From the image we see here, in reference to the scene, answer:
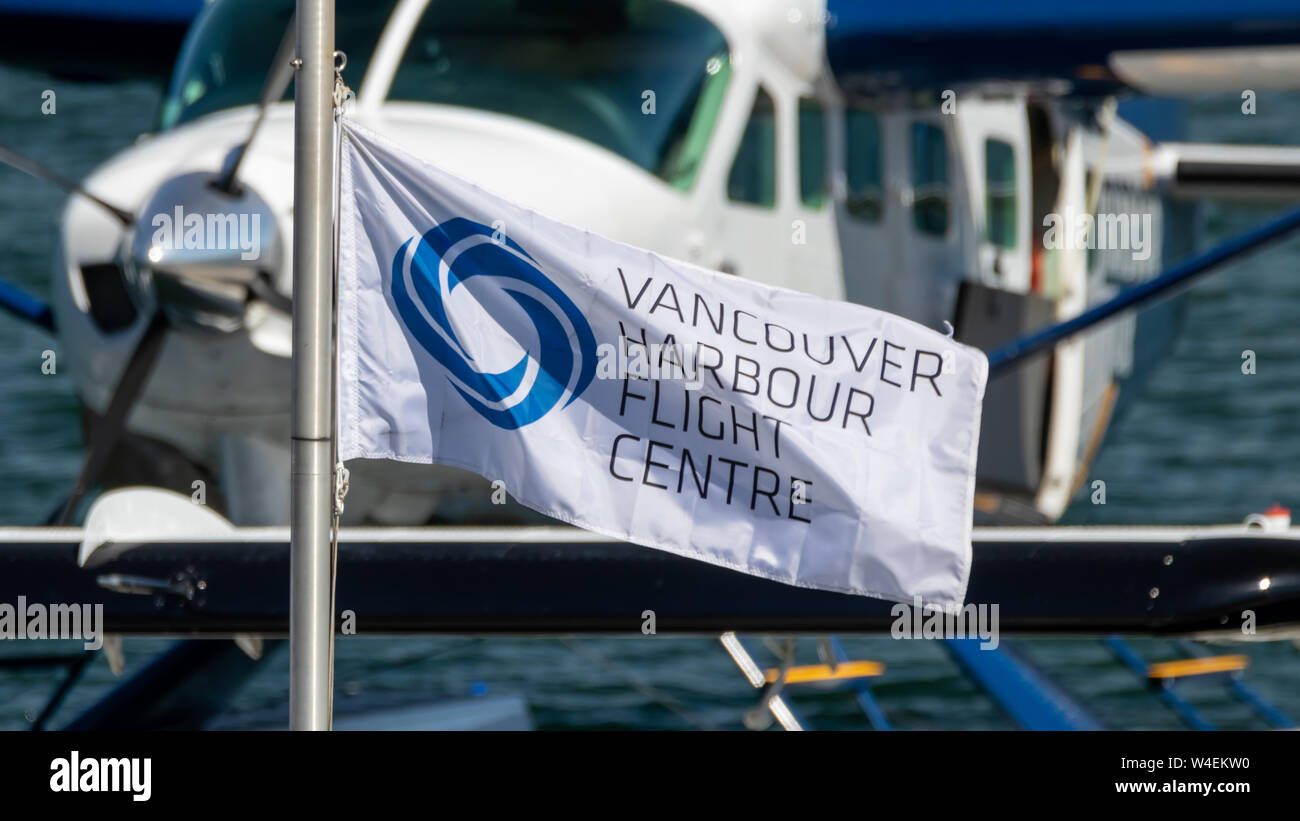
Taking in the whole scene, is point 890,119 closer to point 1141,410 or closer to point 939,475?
point 939,475

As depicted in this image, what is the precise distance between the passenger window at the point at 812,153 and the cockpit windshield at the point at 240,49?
1890 mm

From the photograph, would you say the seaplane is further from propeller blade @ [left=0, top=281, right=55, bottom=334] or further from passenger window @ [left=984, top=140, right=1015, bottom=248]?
propeller blade @ [left=0, top=281, right=55, bottom=334]

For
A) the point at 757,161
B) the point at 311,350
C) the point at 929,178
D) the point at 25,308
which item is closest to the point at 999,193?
the point at 929,178

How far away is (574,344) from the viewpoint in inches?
177

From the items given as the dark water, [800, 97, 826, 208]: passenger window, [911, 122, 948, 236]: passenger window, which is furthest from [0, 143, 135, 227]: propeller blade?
[911, 122, 948, 236]: passenger window

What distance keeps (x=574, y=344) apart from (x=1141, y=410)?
1728 cm

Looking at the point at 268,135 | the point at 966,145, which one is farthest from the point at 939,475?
the point at 966,145

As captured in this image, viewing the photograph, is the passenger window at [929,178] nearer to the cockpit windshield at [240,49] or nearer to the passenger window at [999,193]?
the passenger window at [999,193]

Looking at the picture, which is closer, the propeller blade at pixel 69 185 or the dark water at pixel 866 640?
the propeller blade at pixel 69 185

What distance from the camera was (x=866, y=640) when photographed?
13.3 meters

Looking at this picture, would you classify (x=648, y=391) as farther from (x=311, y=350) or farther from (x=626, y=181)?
(x=626, y=181)

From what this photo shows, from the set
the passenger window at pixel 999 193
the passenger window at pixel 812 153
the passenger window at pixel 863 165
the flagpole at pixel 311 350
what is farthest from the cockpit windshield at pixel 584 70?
the passenger window at pixel 999 193

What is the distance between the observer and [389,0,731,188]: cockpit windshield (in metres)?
6.28

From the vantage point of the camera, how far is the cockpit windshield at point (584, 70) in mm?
6277
